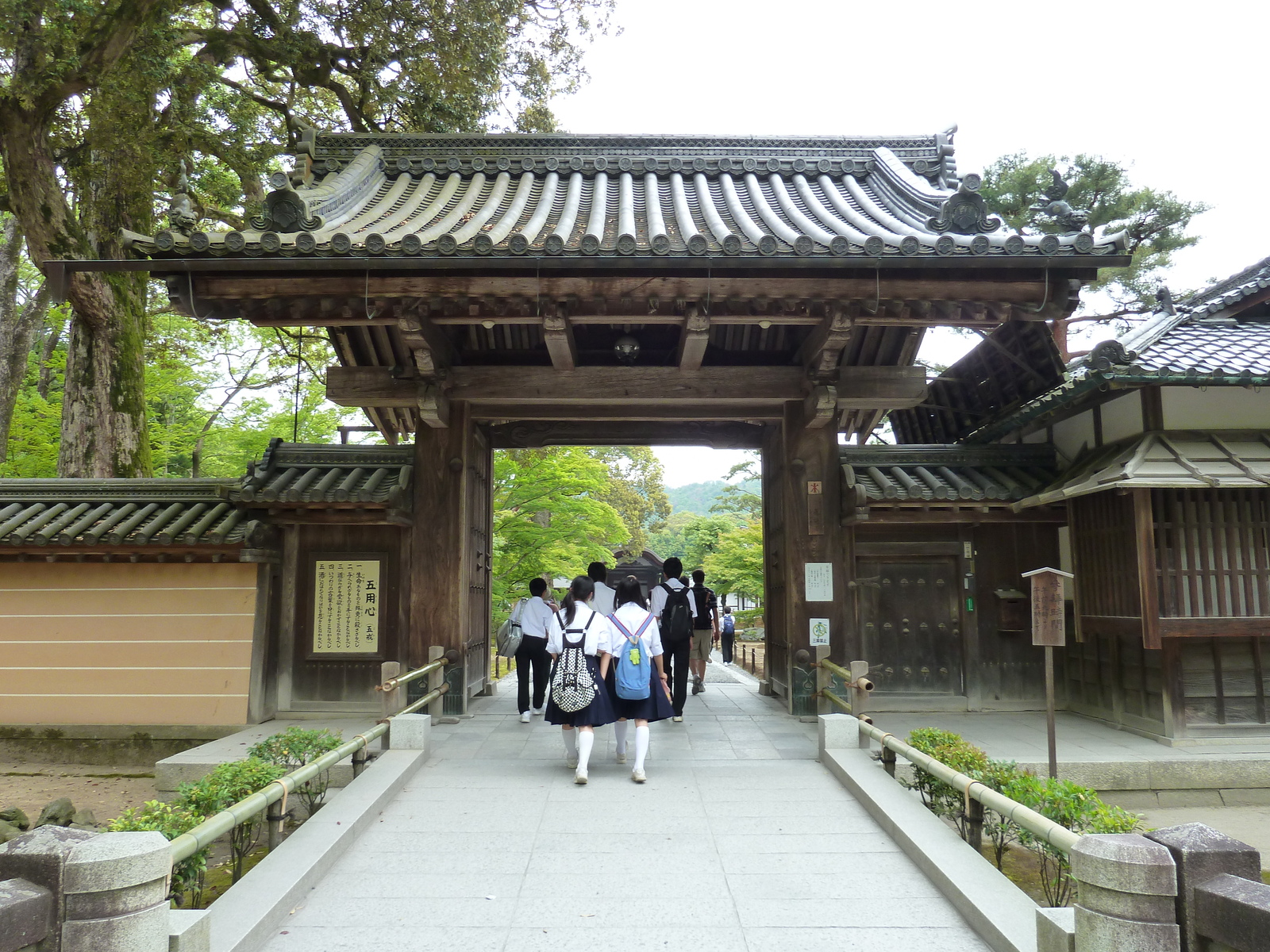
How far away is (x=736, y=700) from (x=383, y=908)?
7.22 meters

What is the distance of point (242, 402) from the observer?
2055 cm

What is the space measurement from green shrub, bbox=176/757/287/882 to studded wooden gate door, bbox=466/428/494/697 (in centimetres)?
439

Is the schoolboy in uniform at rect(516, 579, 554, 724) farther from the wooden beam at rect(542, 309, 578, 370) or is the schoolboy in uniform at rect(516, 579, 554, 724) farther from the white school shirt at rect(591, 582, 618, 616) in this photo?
the wooden beam at rect(542, 309, 578, 370)

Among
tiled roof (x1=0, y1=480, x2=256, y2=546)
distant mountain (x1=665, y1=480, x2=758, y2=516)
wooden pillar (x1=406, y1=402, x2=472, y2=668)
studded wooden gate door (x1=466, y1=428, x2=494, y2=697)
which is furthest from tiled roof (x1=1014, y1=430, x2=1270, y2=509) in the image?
distant mountain (x1=665, y1=480, x2=758, y2=516)

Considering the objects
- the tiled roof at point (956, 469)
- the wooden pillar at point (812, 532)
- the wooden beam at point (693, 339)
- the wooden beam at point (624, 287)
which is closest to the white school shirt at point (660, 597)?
the wooden pillar at point (812, 532)

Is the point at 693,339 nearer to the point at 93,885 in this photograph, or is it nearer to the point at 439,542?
the point at 439,542

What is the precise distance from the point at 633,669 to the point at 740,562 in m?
17.3

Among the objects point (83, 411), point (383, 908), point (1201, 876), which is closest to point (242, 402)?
point (83, 411)

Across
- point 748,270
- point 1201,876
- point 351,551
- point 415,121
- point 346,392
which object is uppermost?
point 415,121

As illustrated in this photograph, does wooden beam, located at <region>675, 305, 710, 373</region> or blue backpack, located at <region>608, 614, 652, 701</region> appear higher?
wooden beam, located at <region>675, 305, 710, 373</region>

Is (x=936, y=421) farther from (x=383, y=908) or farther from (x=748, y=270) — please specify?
(x=383, y=908)

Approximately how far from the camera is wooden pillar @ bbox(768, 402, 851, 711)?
30.0 feet

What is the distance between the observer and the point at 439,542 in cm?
910

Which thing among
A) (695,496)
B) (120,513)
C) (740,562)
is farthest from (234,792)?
(695,496)
